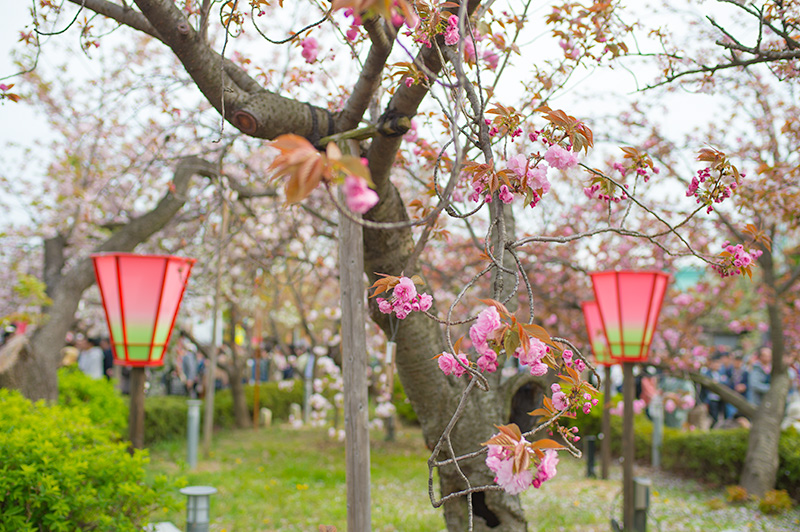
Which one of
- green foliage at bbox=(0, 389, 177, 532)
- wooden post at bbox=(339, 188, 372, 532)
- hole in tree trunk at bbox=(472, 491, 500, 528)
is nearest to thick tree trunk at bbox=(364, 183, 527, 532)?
hole in tree trunk at bbox=(472, 491, 500, 528)

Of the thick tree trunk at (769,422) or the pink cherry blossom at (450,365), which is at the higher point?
the pink cherry blossom at (450,365)

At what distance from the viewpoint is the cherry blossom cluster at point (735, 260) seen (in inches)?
71.0

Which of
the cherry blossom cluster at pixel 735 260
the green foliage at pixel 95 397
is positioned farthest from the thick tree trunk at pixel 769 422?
the green foliage at pixel 95 397

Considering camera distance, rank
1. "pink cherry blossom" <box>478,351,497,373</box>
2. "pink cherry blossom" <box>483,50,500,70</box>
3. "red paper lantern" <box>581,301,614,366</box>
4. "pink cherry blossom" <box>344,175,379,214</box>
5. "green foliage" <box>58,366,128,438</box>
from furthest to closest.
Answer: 1. "green foliage" <box>58,366,128,438</box>
2. "red paper lantern" <box>581,301,614,366</box>
3. "pink cherry blossom" <box>483,50,500,70</box>
4. "pink cherry blossom" <box>478,351,497,373</box>
5. "pink cherry blossom" <box>344,175,379,214</box>

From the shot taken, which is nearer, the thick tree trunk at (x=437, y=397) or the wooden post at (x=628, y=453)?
the thick tree trunk at (x=437, y=397)

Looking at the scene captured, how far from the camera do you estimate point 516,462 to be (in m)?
1.15

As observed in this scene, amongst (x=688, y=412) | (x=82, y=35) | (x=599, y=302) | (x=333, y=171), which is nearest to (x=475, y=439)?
(x=599, y=302)

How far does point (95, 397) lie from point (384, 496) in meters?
3.51

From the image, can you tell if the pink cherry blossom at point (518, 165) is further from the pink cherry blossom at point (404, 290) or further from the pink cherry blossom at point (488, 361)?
the pink cherry blossom at point (488, 361)

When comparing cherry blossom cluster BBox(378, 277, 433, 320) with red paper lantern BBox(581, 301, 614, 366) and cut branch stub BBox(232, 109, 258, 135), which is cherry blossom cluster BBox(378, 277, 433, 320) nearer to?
cut branch stub BBox(232, 109, 258, 135)

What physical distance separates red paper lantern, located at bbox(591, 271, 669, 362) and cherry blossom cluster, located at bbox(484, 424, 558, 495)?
2.60 m

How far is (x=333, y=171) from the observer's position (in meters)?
0.92

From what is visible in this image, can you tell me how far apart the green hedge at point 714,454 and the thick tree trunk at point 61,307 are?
4.41 metres

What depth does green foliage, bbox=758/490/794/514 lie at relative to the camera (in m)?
4.89
